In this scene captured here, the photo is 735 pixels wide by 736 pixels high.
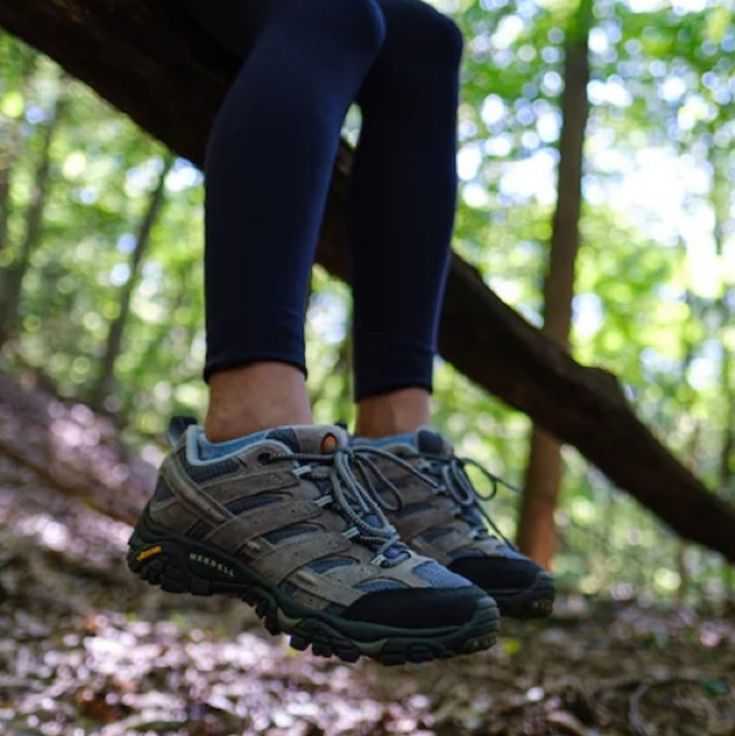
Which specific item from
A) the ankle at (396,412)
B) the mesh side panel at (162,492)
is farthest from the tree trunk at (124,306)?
the mesh side panel at (162,492)

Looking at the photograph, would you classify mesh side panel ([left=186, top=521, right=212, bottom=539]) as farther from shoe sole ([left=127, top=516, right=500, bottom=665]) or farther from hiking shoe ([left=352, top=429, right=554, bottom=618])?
hiking shoe ([left=352, top=429, right=554, bottom=618])

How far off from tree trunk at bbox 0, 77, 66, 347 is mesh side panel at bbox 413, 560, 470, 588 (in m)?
9.54

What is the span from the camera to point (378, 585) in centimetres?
120

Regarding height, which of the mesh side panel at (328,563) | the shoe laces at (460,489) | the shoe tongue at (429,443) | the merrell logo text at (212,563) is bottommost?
the merrell logo text at (212,563)

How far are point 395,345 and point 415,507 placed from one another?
31 centimetres

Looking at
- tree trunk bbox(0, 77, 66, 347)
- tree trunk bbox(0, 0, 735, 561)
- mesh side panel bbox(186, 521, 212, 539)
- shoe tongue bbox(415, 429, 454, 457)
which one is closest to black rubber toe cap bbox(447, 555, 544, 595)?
shoe tongue bbox(415, 429, 454, 457)

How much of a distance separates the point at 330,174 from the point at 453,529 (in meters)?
0.64

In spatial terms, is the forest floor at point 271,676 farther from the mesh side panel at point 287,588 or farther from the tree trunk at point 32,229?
the tree trunk at point 32,229

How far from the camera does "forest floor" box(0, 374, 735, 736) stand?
1938 mm

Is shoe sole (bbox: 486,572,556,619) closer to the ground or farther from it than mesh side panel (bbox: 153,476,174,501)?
closer to the ground

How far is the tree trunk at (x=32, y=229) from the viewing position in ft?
32.3

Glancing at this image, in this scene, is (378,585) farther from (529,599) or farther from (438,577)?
(529,599)

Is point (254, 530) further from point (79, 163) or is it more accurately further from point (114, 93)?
point (79, 163)

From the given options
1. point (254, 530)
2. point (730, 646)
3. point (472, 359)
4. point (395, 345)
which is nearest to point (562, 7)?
point (472, 359)
